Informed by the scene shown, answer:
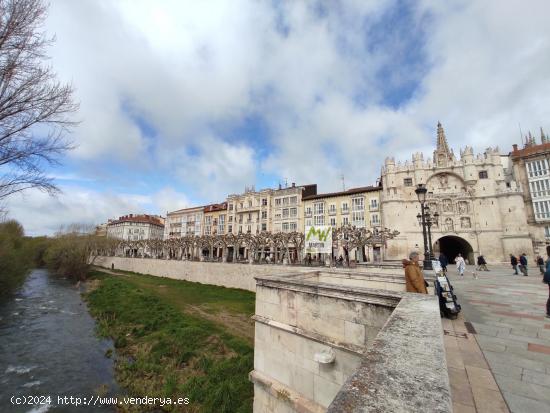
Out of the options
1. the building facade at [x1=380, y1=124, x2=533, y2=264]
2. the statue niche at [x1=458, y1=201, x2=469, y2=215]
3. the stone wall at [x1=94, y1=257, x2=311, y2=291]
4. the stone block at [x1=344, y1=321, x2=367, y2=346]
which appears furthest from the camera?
the statue niche at [x1=458, y1=201, x2=469, y2=215]

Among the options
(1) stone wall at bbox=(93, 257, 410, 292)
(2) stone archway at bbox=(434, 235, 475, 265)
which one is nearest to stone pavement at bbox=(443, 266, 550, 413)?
(1) stone wall at bbox=(93, 257, 410, 292)

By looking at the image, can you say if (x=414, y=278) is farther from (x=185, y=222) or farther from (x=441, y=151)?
(x=185, y=222)

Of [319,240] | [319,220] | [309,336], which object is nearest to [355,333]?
[309,336]

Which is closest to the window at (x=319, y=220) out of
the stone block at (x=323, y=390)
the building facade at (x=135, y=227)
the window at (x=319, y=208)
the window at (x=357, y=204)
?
the window at (x=319, y=208)

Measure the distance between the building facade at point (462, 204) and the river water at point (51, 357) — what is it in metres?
36.3

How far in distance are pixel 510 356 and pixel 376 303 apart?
7.88ft

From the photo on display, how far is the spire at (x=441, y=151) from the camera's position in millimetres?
40447

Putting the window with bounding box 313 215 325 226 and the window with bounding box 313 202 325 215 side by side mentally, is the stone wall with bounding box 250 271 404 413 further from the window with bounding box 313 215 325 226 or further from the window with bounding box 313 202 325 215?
the window with bounding box 313 202 325 215

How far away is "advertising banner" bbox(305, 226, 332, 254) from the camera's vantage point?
74.8ft

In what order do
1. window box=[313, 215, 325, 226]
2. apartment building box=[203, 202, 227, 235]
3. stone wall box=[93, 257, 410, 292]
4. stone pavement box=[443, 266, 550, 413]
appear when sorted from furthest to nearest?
apartment building box=[203, 202, 227, 235], window box=[313, 215, 325, 226], stone wall box=[93, 257, 410, 292], stone pavement box=[443, 266, 550, 413]

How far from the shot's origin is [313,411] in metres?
5.84

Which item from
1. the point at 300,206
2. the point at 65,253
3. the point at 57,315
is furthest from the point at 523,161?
the point at 65,253

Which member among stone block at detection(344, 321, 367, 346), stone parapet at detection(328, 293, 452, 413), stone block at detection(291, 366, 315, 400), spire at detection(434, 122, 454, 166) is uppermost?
spire at detection(434, 122, 454, 166)

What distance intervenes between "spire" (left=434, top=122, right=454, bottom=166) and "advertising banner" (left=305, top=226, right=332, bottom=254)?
28541mm
